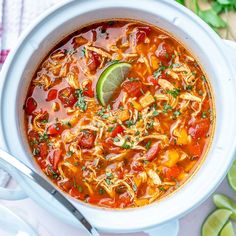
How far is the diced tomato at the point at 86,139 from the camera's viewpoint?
225 cm

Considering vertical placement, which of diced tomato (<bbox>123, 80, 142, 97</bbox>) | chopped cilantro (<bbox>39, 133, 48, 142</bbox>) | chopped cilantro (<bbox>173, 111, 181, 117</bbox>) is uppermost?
chopped cilantro (<bbox>39, 133, 48, 142</bbox>)

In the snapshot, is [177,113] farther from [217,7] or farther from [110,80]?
[217,7]

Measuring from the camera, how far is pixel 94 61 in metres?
2.26

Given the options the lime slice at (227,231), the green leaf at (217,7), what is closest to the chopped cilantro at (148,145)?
the lime slice at (227,231)

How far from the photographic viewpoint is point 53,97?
7.47 feet

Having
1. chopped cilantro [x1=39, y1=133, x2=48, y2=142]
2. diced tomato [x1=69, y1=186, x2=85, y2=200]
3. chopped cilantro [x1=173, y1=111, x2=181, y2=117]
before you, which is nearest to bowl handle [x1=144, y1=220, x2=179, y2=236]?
diced tomato [x1=69, y1=186, x2=85, y2=200]

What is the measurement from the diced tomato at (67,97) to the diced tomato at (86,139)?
11 cm

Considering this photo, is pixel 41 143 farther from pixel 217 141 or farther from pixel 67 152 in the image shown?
pixel 217 141

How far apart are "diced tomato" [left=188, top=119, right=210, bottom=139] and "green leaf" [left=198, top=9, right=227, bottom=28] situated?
0.41 metres

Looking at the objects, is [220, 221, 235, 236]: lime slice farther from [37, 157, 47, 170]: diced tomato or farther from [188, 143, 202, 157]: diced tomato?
[37, 157, 47, 170]: diced tomato

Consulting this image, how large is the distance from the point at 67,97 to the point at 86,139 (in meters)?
0.16

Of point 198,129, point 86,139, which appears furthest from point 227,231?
point 86,139

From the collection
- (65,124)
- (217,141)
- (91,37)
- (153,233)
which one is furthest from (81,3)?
(153,233)

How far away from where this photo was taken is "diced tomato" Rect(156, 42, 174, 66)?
228 centimetres
